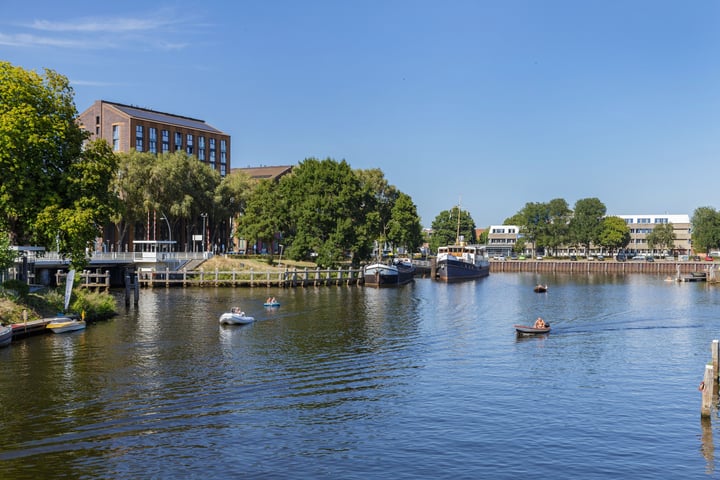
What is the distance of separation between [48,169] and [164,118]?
10932cm

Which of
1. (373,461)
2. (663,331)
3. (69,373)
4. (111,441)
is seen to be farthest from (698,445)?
(663,331)

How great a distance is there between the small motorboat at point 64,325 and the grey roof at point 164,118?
105652mm

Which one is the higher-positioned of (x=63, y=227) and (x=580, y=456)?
(x=63, y=227)

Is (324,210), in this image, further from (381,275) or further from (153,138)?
(153,138)

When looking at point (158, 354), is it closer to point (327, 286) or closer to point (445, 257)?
point (327, 286)

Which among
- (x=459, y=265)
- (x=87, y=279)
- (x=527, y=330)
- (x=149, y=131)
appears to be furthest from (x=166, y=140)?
(x=527, y=330)

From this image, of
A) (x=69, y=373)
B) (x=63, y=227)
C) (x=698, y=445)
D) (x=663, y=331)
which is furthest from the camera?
(x=663, y=331)

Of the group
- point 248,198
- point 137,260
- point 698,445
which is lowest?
point 698,445

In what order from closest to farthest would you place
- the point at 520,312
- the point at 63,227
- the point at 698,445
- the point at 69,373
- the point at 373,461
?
1. the point at 373,461
2. the point at 698,445
3. the point at 69,373
4. the point at 63,227
5. the point at 520,312

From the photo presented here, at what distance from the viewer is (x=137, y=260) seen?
105m

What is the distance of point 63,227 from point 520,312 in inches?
1879

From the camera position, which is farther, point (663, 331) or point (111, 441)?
point (663, 331)

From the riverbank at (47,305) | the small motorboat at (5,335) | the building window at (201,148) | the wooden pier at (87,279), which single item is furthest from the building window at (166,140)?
the small motorboat at (5,335)

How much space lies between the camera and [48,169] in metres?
58.2
